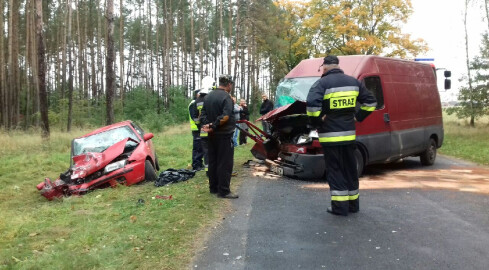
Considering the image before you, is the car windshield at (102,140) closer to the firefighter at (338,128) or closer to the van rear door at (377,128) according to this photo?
the van rear door at (377,128)

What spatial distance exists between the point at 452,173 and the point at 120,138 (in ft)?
25.1

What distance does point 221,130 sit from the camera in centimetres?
605

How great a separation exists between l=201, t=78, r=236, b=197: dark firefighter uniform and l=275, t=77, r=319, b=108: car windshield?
2783mm

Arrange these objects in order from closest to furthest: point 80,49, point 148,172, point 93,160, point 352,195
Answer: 1. point 352,195
2. point 93,160
3. point 148,172
4. point 80,49

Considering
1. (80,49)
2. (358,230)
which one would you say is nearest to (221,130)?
(358,230)

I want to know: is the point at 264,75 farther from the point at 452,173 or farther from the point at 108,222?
the point at 108,222

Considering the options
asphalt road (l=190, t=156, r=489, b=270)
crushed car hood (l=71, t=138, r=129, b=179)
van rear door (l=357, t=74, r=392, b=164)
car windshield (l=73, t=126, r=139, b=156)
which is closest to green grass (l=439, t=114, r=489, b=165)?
van rear door (l=357, t=74, r=392, b=164)

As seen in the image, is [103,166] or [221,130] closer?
[221,130]

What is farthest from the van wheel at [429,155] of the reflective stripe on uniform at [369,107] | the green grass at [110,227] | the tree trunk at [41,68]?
the tree trunk at [41,68]

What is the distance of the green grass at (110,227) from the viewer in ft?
12.0

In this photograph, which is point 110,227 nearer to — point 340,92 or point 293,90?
point 340,92

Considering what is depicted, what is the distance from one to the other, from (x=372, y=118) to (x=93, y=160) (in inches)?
223

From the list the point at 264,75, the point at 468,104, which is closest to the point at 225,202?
the point at 468,104

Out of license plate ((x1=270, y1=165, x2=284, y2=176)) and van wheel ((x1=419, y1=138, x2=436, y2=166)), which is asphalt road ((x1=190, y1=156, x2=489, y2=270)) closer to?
license plate ((x1=270, y1=165, x2=284, y2=176))
